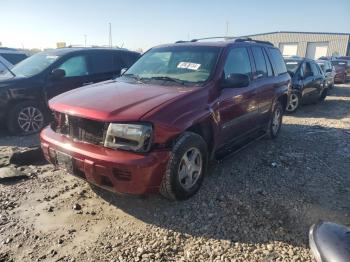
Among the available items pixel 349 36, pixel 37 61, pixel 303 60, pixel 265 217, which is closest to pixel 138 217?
pixel 265 217

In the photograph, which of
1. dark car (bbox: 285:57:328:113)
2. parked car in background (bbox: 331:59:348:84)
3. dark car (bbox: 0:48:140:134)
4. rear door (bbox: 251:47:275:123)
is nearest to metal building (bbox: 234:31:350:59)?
parked car in background (bbox: 331:59:348:84)

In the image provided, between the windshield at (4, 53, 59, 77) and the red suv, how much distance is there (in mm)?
2717

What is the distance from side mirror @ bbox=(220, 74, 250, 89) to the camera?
13.2ft

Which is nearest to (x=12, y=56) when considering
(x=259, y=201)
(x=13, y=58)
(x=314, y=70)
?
(x=13, y=58)

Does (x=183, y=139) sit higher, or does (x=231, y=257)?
(x=183, y=139)

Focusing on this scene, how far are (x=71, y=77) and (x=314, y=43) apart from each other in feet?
138

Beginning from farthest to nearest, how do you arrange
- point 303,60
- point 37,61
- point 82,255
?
1. point 303,60
2. point 37,61
3. point 82,255

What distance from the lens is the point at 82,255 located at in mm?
2867

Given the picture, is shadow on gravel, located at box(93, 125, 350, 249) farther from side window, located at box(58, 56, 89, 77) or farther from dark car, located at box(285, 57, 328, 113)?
dark car, located at box(285, 57, 328, 113)

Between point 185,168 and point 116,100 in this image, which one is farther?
point 185,168

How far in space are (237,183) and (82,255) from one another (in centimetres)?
222

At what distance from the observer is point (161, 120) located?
322 cm

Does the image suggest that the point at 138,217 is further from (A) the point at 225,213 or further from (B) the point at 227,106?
(B) the point at 227,106

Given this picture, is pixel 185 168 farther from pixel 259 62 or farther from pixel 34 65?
pixel 34 65
